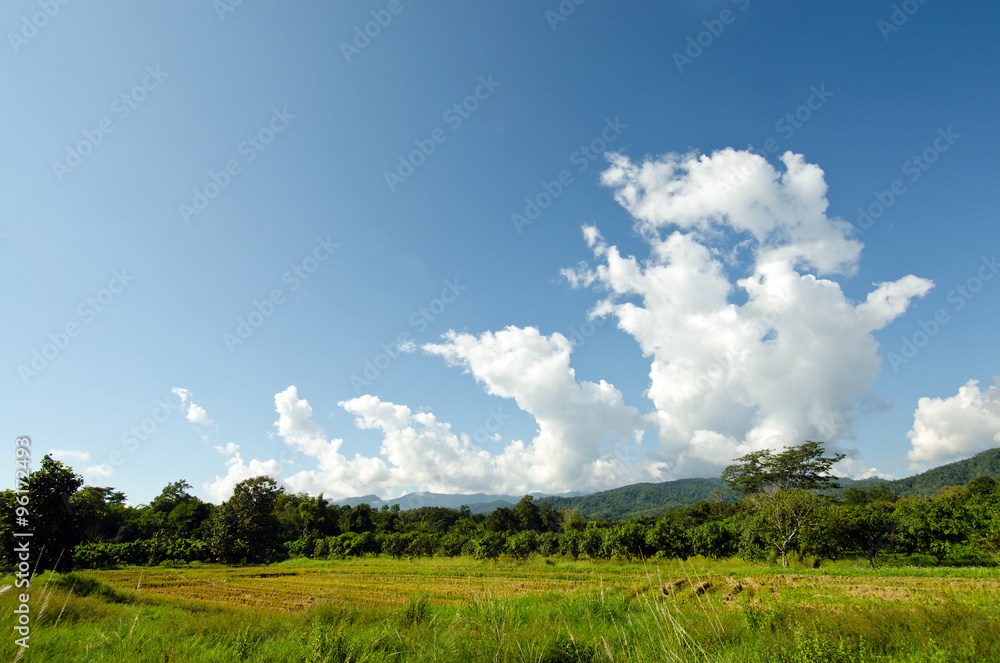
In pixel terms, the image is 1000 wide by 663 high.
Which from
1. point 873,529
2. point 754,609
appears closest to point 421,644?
point 754,609

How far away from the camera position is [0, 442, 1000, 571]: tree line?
20.2 m

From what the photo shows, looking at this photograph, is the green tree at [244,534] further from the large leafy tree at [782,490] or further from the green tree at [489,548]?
the large leafy tree at [782,490]

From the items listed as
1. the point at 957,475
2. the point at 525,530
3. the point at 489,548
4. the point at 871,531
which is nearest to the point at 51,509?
the point at 489,548

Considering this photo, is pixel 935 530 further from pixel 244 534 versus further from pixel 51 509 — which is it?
pixel 244 534

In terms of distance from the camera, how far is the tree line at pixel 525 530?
796 inches

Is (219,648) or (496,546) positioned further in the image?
(496,546)

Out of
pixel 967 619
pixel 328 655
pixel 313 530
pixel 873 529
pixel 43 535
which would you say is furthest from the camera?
pixel 313 530

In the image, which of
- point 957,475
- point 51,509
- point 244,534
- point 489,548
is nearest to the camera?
point 51,509

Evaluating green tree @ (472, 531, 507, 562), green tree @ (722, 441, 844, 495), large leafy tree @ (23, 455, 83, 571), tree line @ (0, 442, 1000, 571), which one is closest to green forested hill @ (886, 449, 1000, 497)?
tree line @ (0, 442, 1000, 571)

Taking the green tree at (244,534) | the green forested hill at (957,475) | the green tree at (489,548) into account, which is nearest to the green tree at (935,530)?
the green tree at (489,548)

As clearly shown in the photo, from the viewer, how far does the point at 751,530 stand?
36.4 meters

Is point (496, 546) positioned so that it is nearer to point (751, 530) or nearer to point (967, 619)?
point (751, 530)

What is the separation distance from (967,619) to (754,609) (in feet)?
13.0

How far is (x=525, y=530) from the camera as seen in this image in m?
51.7
